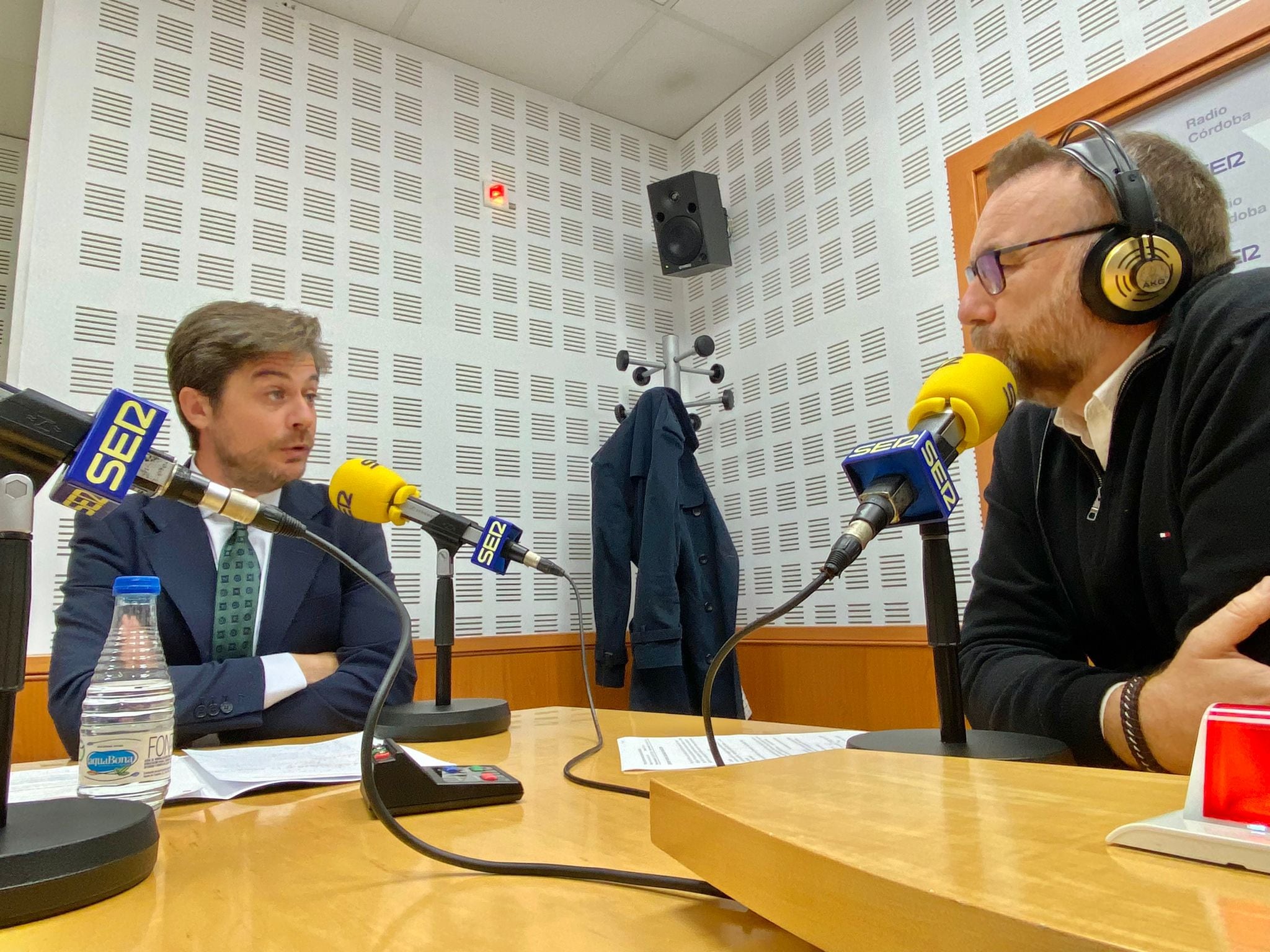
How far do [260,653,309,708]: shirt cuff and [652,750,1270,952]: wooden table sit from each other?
102 cm

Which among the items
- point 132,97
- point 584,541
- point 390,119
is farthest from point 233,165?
point 584,541

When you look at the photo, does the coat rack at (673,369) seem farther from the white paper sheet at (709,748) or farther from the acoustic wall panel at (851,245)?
the white paper sheet at (709,748)

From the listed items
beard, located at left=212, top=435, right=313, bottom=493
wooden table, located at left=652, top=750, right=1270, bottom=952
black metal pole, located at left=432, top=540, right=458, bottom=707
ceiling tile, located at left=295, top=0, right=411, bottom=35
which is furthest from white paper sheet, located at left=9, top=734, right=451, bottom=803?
ceiling tile, located at left=295, top=0, right=411, bottom=35

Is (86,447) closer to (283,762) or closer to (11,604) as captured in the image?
(11,604)

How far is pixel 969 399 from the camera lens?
912 mm

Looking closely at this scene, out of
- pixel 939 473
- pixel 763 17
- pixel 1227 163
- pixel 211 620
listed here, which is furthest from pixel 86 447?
pixel 763 17

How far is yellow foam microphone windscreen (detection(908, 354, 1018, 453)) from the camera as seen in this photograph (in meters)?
0.91

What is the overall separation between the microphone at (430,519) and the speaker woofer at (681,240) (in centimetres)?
240

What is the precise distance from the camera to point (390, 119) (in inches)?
128

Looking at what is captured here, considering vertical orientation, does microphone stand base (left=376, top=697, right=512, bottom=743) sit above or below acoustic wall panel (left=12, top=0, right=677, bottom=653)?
below

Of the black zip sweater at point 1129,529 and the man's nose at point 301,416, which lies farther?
the man's nose at point 301,416

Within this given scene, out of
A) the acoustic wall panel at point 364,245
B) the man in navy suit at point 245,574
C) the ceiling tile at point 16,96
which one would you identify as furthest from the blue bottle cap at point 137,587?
Answer: the ceiling tile at point 16,96

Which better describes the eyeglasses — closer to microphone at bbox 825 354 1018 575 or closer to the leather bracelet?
microphone at bbox 825 354 1018 575

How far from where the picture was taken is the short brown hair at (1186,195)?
1232 millimetres
